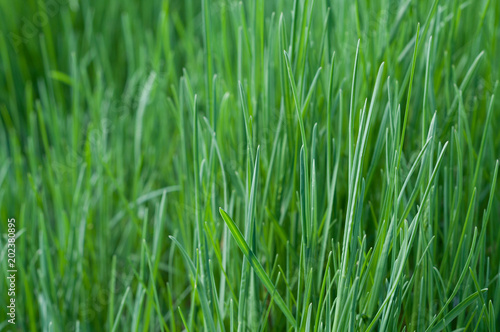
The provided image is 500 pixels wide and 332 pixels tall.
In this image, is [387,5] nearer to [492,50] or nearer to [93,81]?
[492,50]

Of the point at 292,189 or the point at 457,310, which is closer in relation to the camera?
the point at 457,310

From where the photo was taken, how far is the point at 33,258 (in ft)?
2.87

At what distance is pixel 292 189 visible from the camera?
2.38ft

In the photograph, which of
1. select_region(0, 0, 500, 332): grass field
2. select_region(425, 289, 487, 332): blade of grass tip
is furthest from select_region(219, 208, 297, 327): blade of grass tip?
select_region(425, 289, 487, 332): blade of grass tip

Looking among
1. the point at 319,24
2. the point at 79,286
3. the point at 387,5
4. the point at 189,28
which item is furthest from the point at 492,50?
the point at 79,286

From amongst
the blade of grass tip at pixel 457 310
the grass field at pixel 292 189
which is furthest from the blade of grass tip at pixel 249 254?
the blade of grass tip at pixel 457 310

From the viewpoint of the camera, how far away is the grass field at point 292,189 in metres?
0.58

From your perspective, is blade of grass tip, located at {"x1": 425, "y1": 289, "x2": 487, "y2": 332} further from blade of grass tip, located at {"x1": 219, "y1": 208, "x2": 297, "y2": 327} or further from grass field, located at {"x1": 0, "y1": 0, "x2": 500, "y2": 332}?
blade of grass tip, located at {"x1": 219, "y1": 208, "x2": 297, "y2": 327}

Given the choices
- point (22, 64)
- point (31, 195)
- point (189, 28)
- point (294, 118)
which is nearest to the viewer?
point (294, 118)

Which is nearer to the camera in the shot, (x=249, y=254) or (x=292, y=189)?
(x=249, y=254)

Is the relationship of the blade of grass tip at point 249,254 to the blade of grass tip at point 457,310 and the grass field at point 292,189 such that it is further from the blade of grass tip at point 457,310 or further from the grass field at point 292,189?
the blade of grass tip at point 457,310

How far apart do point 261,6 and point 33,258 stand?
1.79 ft

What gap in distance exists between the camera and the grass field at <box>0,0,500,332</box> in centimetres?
58

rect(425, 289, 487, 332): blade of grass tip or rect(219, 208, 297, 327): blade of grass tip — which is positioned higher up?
rect(219, 208, 297, 327): blade of grass tip
